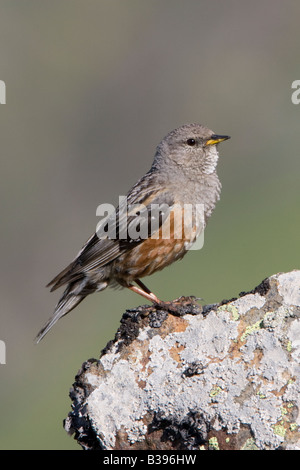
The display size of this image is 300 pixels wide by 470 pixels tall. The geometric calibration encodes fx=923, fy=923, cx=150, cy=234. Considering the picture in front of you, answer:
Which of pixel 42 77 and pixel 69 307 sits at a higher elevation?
pixel 42 77

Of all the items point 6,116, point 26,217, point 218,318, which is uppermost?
point 6,116

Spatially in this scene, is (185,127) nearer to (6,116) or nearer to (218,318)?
(218,318)

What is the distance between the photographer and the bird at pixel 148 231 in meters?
8.09

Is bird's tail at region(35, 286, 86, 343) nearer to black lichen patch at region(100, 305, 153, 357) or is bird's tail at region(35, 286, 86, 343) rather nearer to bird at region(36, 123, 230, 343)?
bird at region(36, 123, 230, 343)

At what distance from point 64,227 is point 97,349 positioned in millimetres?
5172

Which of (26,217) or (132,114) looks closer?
A: (26,217)

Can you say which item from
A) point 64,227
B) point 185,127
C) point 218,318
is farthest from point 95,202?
point 218,318

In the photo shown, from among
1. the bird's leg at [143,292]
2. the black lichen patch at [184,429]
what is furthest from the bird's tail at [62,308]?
the black lichen patch at [184,429]

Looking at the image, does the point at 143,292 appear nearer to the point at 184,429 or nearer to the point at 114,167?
the point at 184,429

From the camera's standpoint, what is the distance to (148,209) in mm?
8180

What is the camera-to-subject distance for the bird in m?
8.09

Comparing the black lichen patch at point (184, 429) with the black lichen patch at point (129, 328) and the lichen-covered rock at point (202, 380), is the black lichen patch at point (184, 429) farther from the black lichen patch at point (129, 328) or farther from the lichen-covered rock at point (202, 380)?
the black lichen patch at point (129, 328)

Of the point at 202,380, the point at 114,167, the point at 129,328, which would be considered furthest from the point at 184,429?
the point at 114,167

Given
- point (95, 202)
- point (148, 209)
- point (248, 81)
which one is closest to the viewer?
point (148, 209)
